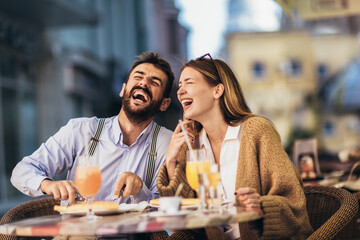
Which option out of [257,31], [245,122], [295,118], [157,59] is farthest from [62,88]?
[257,31]

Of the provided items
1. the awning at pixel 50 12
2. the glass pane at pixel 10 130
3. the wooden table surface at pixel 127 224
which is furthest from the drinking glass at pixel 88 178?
the glass pane at pixel 10 130

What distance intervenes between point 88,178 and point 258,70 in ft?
99.8

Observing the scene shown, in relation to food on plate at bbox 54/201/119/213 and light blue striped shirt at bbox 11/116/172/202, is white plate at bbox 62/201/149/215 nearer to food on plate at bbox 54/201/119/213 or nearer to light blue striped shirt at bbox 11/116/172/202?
food on plate at bbox 54/201/119/213

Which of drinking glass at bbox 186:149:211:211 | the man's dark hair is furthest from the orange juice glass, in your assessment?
the man's dark hair

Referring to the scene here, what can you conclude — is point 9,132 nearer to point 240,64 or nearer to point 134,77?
point 134,77

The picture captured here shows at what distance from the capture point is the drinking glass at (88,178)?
7.05ft

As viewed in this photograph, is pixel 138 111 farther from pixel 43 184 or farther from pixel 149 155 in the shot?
pixel 43 184

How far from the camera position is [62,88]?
10.4 m

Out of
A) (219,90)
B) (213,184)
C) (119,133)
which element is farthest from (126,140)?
(213,184)

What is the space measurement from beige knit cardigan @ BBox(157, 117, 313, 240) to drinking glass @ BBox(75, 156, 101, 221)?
469mm

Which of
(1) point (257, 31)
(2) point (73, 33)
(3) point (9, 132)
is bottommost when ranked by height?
(3) point (9, 132)

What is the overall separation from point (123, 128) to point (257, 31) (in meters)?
30.3

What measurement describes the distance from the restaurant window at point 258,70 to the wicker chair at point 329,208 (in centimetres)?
2914

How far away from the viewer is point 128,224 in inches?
71.2
